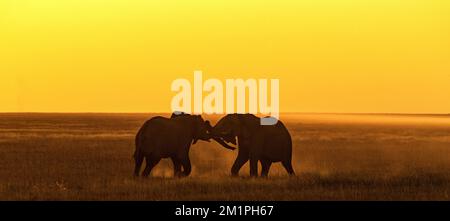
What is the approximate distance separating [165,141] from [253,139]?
2223mm

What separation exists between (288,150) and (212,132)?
81.2 inches

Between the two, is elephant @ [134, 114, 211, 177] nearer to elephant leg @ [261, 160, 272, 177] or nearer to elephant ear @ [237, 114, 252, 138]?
elephant ear @ [237, 114, 252, 138]

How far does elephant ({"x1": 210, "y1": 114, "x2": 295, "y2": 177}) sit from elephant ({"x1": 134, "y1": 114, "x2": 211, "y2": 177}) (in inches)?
28.2

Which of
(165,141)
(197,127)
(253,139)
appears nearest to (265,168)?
(253,139)

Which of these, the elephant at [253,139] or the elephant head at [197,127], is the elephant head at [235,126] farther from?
the elephant head at [197,127]

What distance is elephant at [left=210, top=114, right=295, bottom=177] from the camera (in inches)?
769

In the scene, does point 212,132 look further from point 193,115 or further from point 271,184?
point 271,184

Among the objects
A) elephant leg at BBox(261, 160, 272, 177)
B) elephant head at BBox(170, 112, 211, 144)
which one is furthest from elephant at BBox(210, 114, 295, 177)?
elephant head at BBox(170, 112, 211, 144)

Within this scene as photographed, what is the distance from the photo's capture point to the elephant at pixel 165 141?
19033 millimetres

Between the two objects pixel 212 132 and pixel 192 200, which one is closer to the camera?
pixel 192 200

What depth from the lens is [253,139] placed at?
64.0 ft

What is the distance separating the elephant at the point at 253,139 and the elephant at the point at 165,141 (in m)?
0.72
